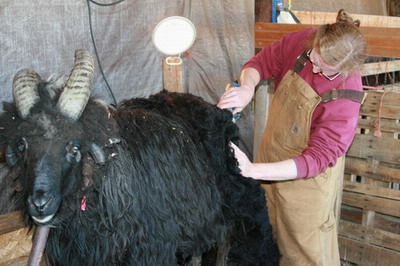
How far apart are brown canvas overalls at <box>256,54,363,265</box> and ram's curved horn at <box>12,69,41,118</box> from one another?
5.70ft

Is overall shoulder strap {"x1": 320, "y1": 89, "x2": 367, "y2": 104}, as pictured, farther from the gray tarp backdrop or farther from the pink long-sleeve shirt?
the gray tarp backdrop

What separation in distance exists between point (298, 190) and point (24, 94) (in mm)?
1964

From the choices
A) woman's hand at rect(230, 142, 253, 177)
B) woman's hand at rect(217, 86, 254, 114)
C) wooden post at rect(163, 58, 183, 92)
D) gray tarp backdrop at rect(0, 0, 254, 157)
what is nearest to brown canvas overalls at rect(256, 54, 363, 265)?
woman's hand at rect(217, 86, 254, 114)

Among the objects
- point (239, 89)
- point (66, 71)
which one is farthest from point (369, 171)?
point (66, 71)

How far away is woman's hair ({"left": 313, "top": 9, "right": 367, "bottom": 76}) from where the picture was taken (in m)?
2.81

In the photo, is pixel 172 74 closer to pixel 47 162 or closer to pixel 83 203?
pixel 83 203

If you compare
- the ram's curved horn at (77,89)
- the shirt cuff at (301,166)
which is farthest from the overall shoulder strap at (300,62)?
the ram's curved horn at (77,89)

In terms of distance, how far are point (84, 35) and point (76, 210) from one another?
165 centimetres

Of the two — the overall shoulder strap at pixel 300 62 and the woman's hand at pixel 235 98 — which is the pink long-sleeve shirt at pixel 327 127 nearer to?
the overall shoulder strap at pixel 300 62

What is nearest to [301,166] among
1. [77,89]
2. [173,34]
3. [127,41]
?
[173,34]

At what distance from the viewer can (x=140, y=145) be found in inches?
102

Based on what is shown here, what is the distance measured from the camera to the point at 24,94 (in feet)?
→ 7.29

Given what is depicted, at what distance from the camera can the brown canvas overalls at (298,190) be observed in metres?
3.21

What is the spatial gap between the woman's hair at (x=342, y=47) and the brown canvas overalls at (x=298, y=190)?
31 cm
